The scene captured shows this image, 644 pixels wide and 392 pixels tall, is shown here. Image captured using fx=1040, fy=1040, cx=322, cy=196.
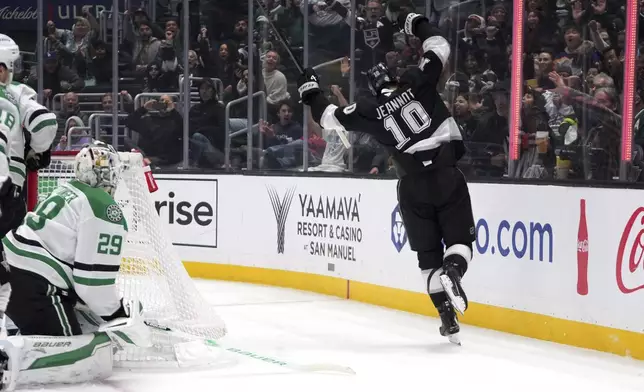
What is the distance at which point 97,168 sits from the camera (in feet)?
13.1

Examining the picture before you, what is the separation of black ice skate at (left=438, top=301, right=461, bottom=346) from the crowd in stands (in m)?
0.88

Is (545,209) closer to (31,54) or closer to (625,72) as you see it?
(625,72)

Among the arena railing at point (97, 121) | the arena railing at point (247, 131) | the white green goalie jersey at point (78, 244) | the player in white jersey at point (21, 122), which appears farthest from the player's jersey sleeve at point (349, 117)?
the arena railing at point (97, 121)

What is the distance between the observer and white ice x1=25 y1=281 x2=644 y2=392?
420 centimetres

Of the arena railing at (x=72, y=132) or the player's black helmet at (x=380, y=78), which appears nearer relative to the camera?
the player's black helmet at (x=380, y=78)

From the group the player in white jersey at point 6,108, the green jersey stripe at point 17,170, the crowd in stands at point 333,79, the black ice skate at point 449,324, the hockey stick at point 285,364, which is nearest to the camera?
the player in white jersey at point 6,108

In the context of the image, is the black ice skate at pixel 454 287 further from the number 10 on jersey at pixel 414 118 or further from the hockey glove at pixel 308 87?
the hockey glove at pixel 308 87

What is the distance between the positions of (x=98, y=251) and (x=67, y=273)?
0.20 metres

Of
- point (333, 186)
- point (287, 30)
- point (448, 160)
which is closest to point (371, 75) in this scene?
point (448, 160)

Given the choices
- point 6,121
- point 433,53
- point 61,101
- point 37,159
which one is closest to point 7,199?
point 6,121

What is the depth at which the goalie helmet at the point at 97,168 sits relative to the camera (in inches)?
157

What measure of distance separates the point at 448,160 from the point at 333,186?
70.9 inches

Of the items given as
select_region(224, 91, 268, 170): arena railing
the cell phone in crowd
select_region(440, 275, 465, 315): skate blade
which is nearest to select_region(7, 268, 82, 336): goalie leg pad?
select_region(440, 275, 465, 315): skate blade

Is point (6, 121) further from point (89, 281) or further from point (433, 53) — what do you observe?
point (433, 53)
